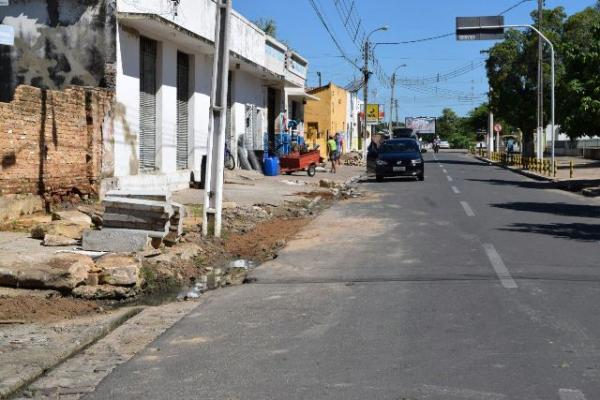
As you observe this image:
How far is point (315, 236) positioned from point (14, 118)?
5.64m

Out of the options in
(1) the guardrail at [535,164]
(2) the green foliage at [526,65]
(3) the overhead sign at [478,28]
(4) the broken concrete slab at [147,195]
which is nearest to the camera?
(4) the broken concrete slab at [147,195]

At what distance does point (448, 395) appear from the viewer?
478cm

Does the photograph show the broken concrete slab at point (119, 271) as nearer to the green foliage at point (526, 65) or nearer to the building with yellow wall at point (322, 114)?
the green foliage at point (526, 65)

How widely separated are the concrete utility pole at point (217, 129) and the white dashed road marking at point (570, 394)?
8.06m

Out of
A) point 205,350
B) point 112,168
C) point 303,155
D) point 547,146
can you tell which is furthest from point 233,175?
point 547,146

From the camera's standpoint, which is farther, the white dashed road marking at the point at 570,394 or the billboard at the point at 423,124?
the billboard at the point at 423,124

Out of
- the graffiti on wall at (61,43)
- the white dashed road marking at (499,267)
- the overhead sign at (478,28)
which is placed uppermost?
the overhead sign at (478,28)

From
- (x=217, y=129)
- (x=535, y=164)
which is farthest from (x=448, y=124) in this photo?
(x=217, y=129)

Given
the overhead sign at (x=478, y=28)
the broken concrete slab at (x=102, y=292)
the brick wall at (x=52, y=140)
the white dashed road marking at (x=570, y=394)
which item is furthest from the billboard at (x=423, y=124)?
the white dashed road marking at (x=570, y=394)

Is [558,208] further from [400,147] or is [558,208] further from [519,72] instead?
[519,72]

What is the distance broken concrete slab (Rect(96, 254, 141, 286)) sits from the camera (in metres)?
8.48

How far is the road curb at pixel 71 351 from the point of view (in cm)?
511

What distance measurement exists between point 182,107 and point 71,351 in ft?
53.5

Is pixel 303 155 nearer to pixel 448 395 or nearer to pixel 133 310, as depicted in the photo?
pixel 133 310
